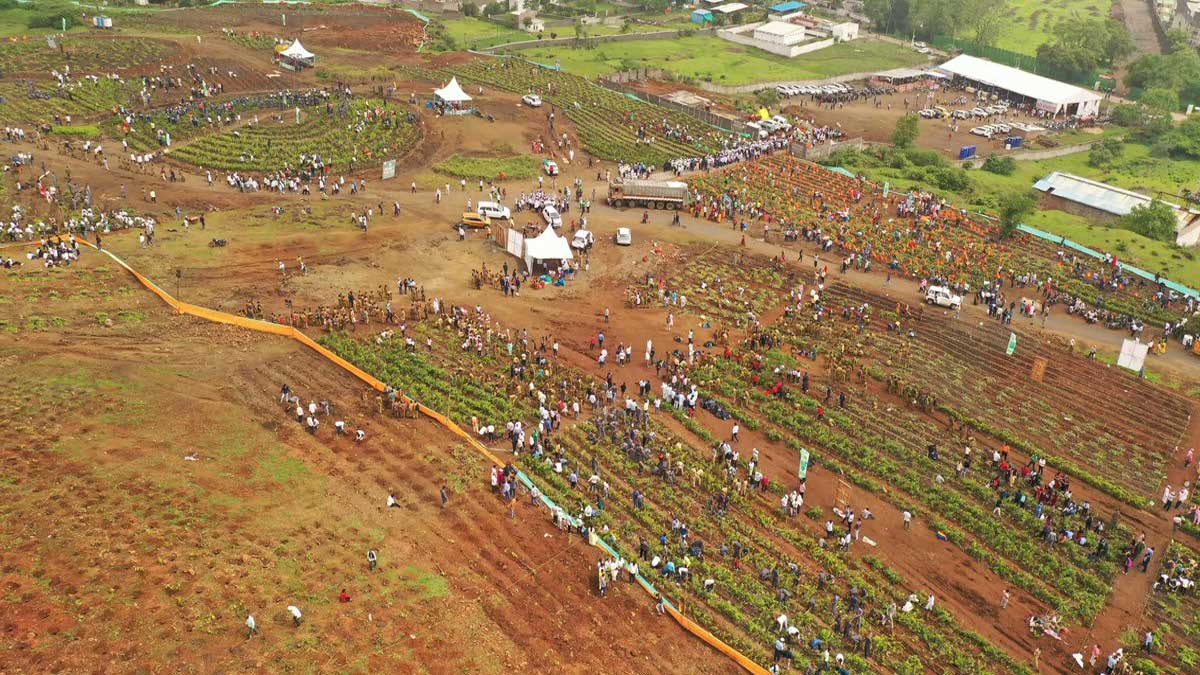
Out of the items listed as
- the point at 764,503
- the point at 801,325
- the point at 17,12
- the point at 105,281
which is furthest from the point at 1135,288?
the point at 17,12

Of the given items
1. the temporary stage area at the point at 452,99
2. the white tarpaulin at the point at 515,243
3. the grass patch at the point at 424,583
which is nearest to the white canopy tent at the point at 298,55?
the temporary stage area at the point at 452,99

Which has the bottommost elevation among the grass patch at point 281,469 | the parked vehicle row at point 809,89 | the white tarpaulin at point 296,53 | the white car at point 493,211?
the grass patch at point 281,469

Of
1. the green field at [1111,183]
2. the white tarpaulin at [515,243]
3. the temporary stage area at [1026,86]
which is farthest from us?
the temporary stage area at [1026,86]

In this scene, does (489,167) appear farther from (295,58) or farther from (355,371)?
(355,371)

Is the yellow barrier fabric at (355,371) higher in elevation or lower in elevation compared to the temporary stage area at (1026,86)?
lower

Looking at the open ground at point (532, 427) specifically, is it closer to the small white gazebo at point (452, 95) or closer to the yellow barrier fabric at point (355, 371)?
the yellow barrier fabric at point (355, 371)

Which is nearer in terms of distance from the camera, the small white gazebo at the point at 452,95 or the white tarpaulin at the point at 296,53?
the small white gazebo at the point at 452,95
